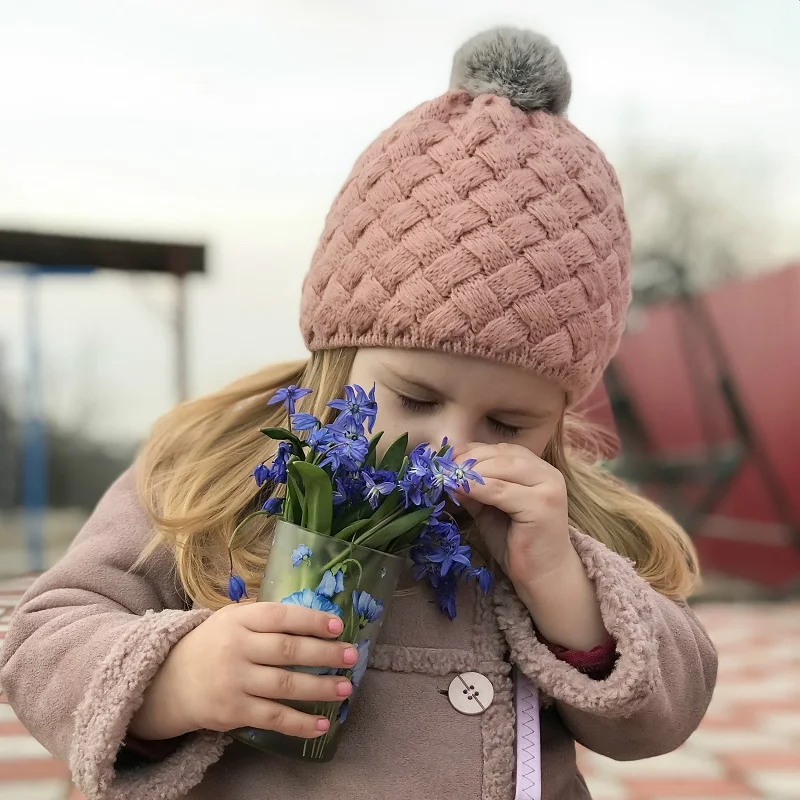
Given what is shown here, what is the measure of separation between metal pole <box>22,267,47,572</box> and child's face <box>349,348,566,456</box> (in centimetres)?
116

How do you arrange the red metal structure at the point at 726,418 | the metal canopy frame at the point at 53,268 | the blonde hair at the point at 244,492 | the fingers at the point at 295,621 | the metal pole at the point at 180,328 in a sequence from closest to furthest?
the fingers at the point at 295,621 < the blonde hair at the point at 244,492 < the metal canopy frame at the point at 53,268 < the metal pole at the point at 180,328 < the red metal structure at the point at 726,418

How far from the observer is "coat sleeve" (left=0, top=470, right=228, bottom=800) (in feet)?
2.24

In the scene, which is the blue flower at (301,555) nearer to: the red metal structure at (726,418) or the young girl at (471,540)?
the young girl at (471,540)

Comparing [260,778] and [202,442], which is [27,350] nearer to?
[202,442]

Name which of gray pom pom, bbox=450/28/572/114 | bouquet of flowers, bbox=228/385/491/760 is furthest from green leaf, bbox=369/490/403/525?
gray pom pom, bbox=450/28/572/114

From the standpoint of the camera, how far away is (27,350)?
1768 millimetres

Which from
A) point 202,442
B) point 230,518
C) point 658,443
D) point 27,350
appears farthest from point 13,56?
point 658,443

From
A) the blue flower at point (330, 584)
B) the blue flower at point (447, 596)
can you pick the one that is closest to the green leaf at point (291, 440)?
the blue flower at point (330, 584)

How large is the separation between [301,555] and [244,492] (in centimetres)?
26

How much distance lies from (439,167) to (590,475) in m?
0.47

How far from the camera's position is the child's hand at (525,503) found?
2.56 ft

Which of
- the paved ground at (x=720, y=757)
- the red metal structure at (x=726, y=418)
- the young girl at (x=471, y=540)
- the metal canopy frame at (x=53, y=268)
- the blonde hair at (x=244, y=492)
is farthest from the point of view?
the red metal structure at (x=726, y=418)

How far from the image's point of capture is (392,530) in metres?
0.66

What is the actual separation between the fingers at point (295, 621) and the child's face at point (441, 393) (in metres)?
0.21
